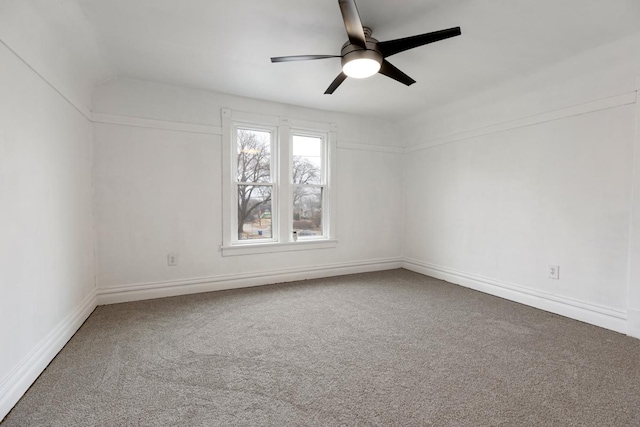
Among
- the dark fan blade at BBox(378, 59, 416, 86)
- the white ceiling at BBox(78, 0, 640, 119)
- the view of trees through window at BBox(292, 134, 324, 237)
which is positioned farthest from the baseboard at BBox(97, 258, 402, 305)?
the dark fan blade at BBox(378, 59, 416, 86)

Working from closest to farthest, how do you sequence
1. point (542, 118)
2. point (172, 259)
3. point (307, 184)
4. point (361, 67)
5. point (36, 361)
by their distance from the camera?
point (36, 361) → point (361, 67) → point (542, 118) → point (172, 259) → point (307, 184)

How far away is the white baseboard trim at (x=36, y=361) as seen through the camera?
1.67 meters

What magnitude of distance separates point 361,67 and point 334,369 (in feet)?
7.24

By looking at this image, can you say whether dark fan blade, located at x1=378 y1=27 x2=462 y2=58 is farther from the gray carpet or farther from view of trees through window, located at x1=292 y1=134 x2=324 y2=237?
view of trees through window, located at x1=292 y1=134 x2=324 y2=237

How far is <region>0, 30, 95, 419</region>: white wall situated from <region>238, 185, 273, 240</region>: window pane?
1.68 m

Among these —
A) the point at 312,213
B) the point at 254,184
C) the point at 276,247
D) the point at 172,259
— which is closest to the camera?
the point at 172,259

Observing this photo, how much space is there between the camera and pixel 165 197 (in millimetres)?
3543

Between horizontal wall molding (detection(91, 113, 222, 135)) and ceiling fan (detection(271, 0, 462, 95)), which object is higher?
ceiling fan (detection(271, 0, 462, 95))

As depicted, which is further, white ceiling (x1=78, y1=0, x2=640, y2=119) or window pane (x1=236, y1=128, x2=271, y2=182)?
window pane (x1=236, y1=128, x2=271, y2=182)

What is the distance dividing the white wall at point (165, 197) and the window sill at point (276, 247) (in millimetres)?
75

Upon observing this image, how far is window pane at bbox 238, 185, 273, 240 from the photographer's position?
4059 millimetres

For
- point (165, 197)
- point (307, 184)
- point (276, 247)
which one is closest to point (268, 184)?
point (307, 184)

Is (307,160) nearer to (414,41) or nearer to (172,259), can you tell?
(172,259)

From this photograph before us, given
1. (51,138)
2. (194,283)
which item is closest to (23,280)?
(51,138)
